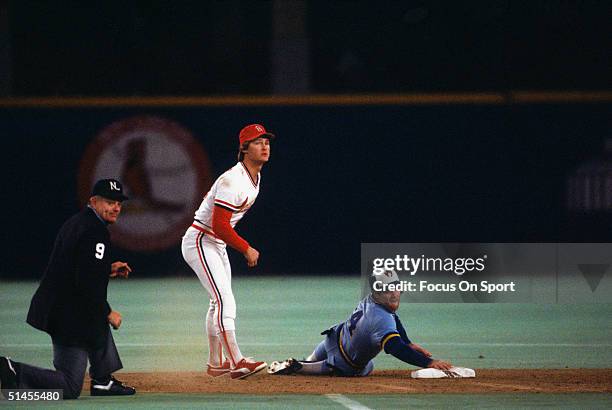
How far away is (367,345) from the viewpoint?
10680 millimetres

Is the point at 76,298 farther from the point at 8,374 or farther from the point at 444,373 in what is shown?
the point at 444,373

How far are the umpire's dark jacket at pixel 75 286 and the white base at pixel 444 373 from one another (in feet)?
9.03

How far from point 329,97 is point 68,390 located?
12836 millimetres

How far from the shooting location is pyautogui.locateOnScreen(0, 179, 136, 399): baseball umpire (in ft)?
30.2

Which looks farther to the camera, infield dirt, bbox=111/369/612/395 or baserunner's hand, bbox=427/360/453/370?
baserunner's hand, bbox=427/360/453/370

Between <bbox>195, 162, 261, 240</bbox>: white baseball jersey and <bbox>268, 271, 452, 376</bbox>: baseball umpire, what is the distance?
47.1 inches

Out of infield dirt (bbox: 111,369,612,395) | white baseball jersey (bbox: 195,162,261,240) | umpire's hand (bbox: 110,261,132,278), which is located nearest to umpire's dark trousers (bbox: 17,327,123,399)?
umpire's hand (bbox: 110,261,132,278)

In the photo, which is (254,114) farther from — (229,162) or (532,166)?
(532,166)

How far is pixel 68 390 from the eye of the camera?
9344 mm

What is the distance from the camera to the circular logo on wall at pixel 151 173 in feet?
70.3

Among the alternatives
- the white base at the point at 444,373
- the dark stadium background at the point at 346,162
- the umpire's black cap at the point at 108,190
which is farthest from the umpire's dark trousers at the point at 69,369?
the dark stadium background at the point at 346,162

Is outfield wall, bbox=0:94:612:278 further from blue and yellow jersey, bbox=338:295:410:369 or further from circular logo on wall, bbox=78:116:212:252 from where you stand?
blue and yellow jersey, bbox=338:295:410:369

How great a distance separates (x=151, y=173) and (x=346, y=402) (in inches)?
494

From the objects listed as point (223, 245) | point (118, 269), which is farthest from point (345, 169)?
point (118, 269)
